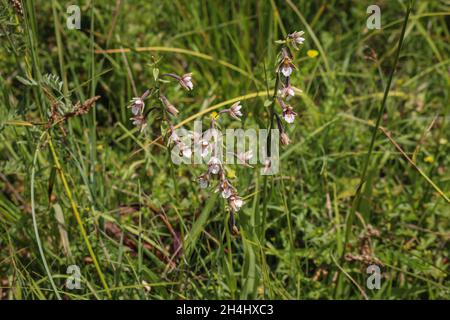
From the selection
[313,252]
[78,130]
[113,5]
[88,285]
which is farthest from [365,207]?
[113,5]

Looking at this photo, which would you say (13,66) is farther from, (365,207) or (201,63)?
(365,207)

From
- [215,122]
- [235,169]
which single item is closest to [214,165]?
[215,122]

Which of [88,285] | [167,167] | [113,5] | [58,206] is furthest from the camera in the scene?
[113,5]

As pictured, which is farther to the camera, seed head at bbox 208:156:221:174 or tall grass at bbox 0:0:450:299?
tall grass at bbox 0:0:450:299

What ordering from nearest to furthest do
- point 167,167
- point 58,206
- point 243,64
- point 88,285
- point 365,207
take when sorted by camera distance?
point 88,285
point 58,206
point 365,207
point 167,167
point 243,64

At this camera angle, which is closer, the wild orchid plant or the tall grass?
the wild orchid plant

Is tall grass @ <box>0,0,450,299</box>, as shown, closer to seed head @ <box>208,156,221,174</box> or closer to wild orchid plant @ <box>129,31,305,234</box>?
wild orchid plant @ <box>129,31,305,234</box>

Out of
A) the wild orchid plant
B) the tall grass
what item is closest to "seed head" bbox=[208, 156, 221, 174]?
the wild orchid plant

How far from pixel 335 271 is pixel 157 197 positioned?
92 centimetres

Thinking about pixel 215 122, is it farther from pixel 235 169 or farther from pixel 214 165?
pixel 235 169

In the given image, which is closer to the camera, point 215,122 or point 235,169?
point 215,122

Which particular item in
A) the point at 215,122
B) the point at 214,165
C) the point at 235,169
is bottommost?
the point at 235,169

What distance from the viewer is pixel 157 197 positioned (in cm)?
308

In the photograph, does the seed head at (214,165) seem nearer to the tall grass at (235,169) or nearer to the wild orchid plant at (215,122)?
the wild orchid plant at (215,122)
